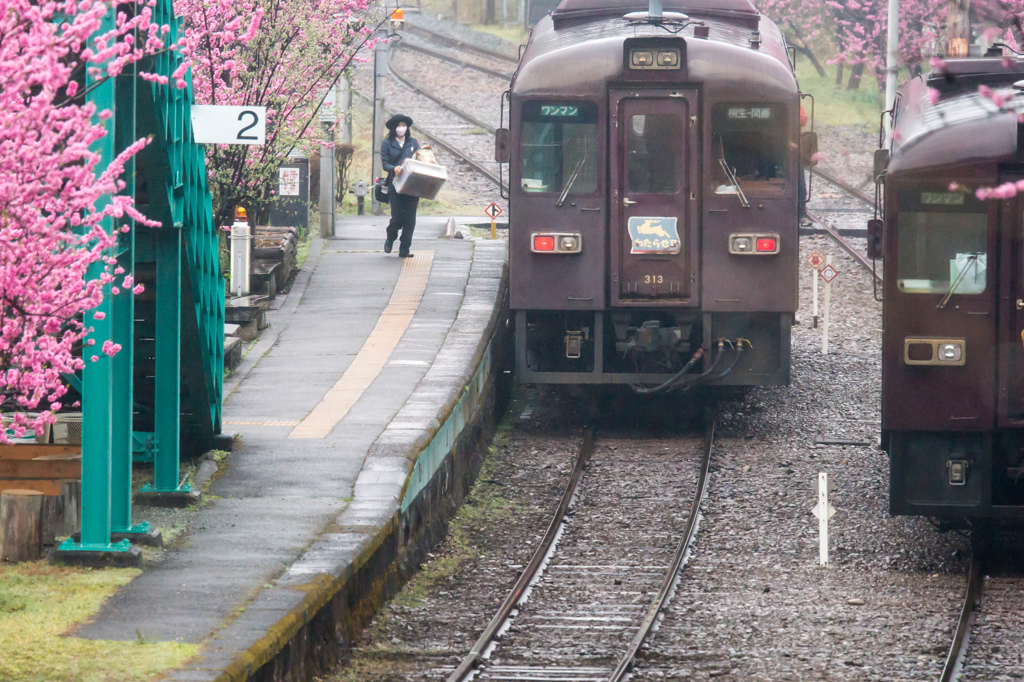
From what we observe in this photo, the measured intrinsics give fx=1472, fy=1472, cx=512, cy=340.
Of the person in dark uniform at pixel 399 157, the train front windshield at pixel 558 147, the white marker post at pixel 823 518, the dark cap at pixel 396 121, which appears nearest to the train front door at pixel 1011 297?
the white marker post at pixel 823 518

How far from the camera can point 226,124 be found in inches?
397

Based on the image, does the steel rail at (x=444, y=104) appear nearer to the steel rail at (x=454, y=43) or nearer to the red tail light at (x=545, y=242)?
the steel rail at (x=454, y=43)

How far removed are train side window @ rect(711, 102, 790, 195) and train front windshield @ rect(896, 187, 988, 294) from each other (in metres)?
3.70

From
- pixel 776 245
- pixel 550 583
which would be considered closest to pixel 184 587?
pixel 550 583

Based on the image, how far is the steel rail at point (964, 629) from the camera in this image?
824cm

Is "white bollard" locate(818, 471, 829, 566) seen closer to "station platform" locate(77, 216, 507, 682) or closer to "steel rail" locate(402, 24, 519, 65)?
"station platform" locate(77, 216, 507, 682)

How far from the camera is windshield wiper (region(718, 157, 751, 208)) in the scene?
13.5 meters

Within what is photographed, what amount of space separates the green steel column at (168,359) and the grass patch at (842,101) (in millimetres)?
23920

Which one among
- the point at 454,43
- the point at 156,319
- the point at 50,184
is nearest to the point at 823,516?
the point at 156,319

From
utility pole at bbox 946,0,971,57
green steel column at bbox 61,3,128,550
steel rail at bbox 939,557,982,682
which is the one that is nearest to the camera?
green steel column at bbox 61,3,128,550

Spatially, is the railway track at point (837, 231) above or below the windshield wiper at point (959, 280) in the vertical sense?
above

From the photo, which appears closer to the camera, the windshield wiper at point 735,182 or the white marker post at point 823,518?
the white marker post at point 823,518

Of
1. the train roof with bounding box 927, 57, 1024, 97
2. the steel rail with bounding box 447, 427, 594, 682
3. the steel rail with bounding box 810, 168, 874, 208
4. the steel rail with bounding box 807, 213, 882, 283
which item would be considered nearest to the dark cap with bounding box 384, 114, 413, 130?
the steel rail with bounding box 447, 427, 594, 682

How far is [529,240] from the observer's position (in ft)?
45.3
